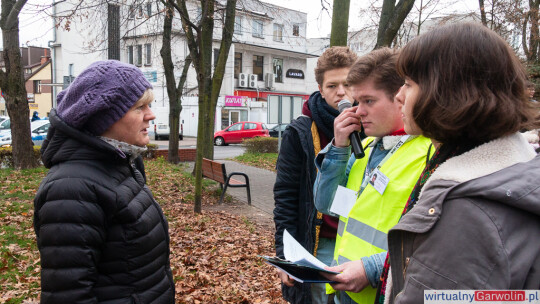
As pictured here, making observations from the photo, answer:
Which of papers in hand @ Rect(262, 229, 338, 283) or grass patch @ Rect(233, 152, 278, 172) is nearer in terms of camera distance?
papers in hand @ Rect(262, 229, 338, 283)

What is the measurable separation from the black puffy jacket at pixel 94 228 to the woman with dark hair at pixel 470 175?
115 centimetres

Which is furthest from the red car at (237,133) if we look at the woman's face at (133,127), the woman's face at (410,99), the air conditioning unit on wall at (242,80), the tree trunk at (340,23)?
the woman's face at (410,99)

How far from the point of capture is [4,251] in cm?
486

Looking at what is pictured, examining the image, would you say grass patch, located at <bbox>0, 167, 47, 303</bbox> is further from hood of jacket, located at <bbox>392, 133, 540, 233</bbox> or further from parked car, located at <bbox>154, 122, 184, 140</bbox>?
parked car, located at <bbox>154, 122, 184, 140</bbox>

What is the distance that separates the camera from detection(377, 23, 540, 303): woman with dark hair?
979 mm

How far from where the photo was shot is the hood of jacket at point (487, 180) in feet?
3.20

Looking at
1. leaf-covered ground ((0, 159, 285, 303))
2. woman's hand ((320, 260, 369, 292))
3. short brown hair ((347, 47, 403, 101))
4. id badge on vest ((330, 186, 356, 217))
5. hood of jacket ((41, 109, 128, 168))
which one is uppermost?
short brown hair ((347, 47, 403, 101))

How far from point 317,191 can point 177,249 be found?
3.74 meters

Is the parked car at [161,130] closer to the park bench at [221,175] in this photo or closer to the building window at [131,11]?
the building window at [131,11]

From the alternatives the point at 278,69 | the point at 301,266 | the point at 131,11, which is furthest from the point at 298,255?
the point at 278,69

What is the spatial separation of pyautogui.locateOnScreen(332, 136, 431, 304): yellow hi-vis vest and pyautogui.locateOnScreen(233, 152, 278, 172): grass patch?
1361 cm

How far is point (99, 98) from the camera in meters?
1.90

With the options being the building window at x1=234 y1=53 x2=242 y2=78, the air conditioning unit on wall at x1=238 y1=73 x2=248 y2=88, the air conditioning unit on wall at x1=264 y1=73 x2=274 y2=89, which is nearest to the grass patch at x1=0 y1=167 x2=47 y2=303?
the air conditioning unit on wall at x1=238 y1=73 x2=248 y2=88

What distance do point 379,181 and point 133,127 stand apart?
122 cm
